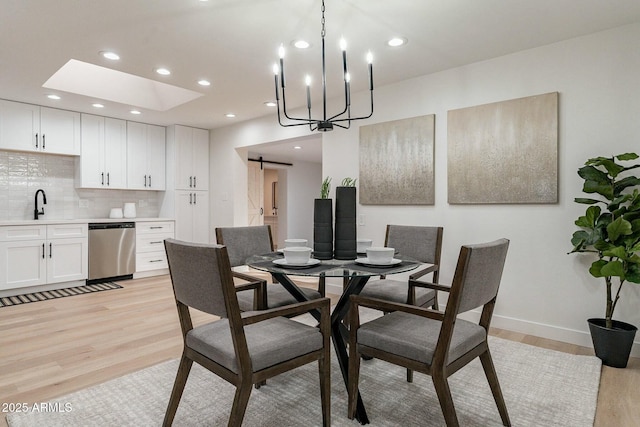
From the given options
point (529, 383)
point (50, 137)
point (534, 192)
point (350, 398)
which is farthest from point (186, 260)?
point (50, 137)

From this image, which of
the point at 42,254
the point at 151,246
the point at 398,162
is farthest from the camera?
the point at 151,246

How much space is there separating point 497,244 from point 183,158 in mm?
5298

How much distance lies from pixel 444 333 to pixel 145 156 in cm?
550

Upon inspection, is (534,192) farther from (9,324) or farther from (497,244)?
(9,324)

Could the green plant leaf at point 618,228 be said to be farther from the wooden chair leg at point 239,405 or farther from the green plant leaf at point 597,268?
the wooden chair leg at point 239,405

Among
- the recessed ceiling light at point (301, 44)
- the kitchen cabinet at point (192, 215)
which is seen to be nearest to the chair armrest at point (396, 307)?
the recessed ceiling light at point (301, 44)

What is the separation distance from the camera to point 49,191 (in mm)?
5125

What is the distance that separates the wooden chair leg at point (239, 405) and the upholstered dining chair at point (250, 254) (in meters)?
0.86

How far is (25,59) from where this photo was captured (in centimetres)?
328

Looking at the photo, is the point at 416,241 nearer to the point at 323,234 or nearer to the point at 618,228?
the point at 323,234

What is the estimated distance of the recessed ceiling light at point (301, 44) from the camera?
2.94m

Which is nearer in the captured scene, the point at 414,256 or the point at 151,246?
the point at 414,256

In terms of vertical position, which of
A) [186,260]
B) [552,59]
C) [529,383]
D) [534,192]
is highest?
[552,59]

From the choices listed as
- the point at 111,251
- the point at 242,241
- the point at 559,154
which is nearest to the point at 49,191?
the point at 111,251
